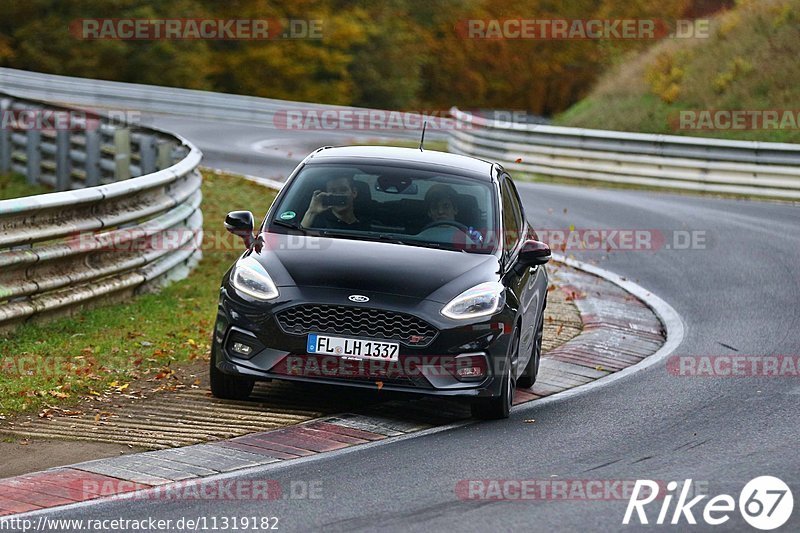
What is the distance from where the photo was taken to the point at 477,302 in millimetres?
8898

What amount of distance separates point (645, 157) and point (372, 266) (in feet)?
59.7

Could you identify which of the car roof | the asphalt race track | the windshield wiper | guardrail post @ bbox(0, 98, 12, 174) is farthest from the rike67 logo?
guardrail post @ bbox(0, 98, 12, 174)

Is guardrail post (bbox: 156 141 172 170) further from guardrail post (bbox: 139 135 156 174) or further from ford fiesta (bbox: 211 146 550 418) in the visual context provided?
ford fiesta (bbox: 211 146 550 418)

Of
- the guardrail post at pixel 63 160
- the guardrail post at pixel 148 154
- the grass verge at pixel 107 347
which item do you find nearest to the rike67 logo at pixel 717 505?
the grass verge at pixel 107 347

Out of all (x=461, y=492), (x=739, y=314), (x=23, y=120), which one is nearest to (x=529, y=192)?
(x=23, y=120)

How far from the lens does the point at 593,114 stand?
35.2 metres

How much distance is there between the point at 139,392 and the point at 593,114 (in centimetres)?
2714

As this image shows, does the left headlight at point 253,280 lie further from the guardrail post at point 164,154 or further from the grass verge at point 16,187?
the grass verge at point 16,187

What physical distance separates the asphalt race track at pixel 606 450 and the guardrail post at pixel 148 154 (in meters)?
6.14

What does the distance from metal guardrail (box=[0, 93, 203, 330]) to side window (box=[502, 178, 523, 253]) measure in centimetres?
348

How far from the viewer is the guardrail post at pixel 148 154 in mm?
17141

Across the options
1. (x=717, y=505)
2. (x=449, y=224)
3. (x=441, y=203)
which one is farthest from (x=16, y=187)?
(x=717, y=505)

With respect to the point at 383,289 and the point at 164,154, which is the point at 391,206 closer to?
the point at 383,289

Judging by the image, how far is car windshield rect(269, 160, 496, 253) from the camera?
9.61m
